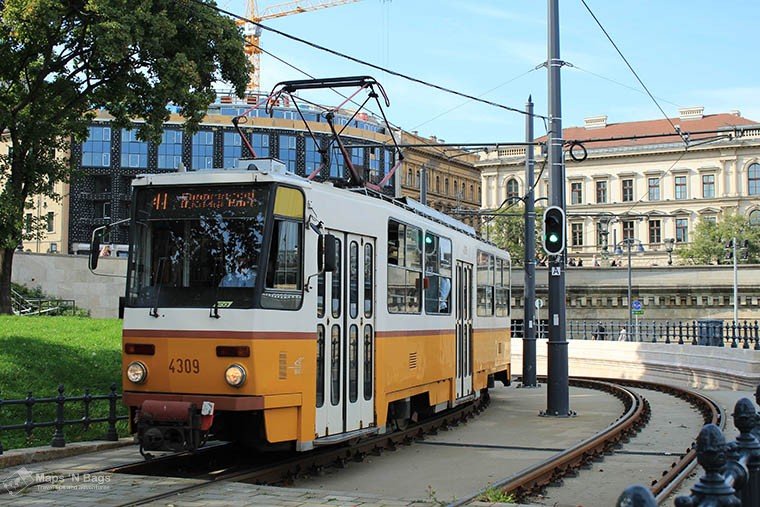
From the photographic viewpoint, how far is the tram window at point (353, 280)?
37.5 feet

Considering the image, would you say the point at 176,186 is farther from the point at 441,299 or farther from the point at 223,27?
the point at 223,27

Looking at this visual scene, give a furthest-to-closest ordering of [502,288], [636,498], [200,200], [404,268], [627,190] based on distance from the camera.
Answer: [627,190] < [502,288] < [404,268] < [200,200] < [636,498]

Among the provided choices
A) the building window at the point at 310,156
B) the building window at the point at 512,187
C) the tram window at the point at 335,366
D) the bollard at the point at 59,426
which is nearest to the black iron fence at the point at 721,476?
the tram window at the point at 335,366

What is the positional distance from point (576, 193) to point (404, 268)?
8953cm

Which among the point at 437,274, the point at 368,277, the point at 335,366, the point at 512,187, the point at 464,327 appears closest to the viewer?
the point at 335,366

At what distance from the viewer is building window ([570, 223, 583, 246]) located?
97062mm

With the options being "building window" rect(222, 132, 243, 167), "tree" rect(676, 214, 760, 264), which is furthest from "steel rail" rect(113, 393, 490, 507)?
"tree" rect(676, 214, 760, 264)

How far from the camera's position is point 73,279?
3662 cm

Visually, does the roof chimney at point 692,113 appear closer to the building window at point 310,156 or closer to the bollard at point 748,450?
the building window at point 310,156

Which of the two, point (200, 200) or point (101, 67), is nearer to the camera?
point (200, 200)

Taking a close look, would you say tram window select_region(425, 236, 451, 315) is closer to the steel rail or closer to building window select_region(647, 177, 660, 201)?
the steel rail

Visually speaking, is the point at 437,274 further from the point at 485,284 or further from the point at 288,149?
the point at 288,149

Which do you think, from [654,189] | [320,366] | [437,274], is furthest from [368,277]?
[654,189]

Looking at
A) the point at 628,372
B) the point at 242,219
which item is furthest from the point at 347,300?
the point at 628,372
